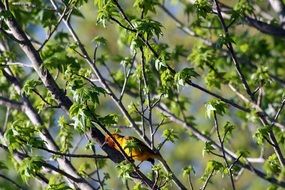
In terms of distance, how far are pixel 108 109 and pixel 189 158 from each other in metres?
2.87

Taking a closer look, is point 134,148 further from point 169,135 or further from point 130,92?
point 130,92

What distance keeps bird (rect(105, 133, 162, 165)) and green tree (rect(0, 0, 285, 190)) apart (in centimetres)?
3

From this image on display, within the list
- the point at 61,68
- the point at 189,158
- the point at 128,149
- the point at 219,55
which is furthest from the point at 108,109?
the point at 128,149

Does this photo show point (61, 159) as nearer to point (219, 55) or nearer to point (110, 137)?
point (110, 137)

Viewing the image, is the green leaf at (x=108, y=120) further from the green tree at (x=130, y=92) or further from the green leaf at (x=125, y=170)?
the green leaf at (x=125, y=170)

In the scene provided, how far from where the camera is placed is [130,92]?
855 centimetres

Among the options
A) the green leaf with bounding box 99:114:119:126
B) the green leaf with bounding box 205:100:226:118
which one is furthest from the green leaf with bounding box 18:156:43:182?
the green leaf with bounding box 205:100:226:118

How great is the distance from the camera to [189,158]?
21.4 meters

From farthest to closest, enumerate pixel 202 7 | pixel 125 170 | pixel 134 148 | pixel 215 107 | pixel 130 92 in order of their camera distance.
Answer: pixel 130 92 < pixel 202 7 < pixel 215 107 < pixel 134 148 < pixel 125 170

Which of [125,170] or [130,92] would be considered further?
[130,92]

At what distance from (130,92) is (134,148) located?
2958 mm

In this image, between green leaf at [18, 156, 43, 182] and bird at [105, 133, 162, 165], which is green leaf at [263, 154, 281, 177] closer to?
bird at [105, 133, 162, 165]

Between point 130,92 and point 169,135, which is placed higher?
point 130,92

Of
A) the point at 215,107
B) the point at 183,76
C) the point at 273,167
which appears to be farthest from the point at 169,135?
the point at 273,167
